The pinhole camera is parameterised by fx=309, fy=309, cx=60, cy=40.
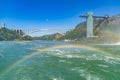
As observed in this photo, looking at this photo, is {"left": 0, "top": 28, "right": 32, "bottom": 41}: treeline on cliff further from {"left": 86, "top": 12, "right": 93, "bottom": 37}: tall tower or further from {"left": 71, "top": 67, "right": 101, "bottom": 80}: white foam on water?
{"left": 71, "top": 67, "right": 101, "bottom": 80}: white foam on water

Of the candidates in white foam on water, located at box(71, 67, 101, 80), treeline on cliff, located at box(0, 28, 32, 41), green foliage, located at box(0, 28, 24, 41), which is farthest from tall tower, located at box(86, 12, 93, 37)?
white foam on water, located at box(71, 67, 101, 80)

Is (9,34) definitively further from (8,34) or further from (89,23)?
(89,23)

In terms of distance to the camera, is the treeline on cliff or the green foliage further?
the green foliage

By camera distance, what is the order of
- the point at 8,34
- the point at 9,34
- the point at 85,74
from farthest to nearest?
the point at 9,34
the point at 8,34
the point at 85,74

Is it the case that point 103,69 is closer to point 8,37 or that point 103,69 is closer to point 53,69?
point 53,69

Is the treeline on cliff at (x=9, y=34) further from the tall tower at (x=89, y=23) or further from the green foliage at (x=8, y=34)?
the tall tower at (x=89, y=23)

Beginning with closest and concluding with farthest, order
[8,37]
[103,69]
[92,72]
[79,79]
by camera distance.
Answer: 1. [79,79]
2. [92,72]
3. [103,69]
4. [8,37]

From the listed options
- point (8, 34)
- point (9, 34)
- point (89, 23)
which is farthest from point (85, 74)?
point (9, 34)

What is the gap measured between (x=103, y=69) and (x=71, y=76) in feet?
16.0

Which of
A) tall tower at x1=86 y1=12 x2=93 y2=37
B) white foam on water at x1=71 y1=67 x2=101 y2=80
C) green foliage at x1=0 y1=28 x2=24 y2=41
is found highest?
tall tower at x1=86 y1=12 x2=93 y2=37

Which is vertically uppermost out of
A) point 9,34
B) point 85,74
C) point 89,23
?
point 89,23

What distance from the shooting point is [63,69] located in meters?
28.3

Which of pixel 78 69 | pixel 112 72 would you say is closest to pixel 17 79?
pixel 78 69

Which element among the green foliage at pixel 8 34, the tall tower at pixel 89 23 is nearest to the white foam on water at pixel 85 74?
the tall tower at pixel 89 23
